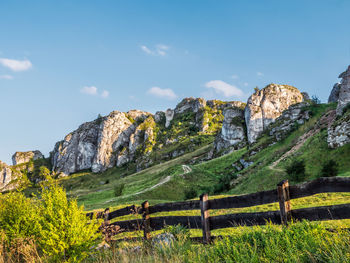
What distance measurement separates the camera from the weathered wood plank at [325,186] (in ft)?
17.6

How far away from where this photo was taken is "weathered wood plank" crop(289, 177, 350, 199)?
211 inches

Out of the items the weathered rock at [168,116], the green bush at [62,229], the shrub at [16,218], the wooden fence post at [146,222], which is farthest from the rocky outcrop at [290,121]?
the weathered rock at [168,116]

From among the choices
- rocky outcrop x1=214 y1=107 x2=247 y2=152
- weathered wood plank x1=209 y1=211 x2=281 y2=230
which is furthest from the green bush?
rocky outcrop x1=214 y1=107 x2=247 y2=152

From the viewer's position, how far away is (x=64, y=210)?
277 inches

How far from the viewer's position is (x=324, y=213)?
214 inches

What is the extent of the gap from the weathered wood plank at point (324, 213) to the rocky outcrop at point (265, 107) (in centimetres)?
6989

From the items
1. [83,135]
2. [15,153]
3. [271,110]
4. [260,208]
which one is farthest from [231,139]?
[15,153]

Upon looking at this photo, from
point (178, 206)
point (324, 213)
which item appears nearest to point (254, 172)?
point (178, 206)

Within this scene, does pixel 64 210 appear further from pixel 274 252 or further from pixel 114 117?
pixel 114 117

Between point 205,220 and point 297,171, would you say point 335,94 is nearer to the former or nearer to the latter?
point 297,171

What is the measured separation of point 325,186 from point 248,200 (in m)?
1.75

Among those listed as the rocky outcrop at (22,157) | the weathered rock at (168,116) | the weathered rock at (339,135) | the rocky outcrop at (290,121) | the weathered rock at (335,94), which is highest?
the weathered rock at (168,116)

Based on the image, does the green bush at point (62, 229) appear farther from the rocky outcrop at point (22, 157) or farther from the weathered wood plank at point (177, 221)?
the rocky outcrop at point (22, 157)

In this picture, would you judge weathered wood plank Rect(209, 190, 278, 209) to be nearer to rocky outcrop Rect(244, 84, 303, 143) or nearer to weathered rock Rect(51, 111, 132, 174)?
rocky outcrop Rect(244, 84, 303, 143)
